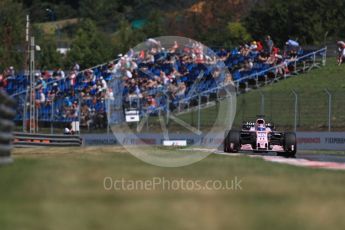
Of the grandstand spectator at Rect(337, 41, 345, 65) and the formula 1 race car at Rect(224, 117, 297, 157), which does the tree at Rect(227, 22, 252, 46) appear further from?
the formula 1 race car at Rect(224, 117, 297, 157)

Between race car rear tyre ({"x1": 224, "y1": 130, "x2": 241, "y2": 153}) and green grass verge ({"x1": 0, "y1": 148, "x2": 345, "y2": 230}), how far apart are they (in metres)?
12.9

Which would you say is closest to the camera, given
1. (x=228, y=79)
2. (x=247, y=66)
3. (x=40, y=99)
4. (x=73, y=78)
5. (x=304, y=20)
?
(x=228, y=79)

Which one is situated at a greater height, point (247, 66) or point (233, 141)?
point (247, 66)

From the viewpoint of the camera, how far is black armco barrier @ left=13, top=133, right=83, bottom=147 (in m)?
30.0

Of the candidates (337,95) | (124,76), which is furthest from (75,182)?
(124,76)

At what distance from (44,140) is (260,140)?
9.70 m

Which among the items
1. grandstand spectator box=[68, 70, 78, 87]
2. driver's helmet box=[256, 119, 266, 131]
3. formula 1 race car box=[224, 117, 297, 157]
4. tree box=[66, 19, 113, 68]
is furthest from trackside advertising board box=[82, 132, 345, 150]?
tree box=[66, 19, 113, 68]

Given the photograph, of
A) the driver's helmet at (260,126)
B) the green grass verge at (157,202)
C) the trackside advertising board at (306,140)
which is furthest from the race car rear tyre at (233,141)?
the green grass verge at (157,202)

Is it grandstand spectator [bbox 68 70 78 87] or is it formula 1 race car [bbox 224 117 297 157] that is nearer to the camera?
formula 1 race car [bbox 224 117 297 157]

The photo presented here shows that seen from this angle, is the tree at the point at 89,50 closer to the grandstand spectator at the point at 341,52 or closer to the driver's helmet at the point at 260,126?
the grandstand spectator at the point at 341,52

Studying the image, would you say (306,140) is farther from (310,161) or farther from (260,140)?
(310,161)

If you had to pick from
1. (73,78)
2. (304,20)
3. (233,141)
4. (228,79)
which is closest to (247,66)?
(228,79)

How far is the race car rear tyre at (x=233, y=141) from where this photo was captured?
24.7 metres

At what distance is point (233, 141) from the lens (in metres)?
24.7
